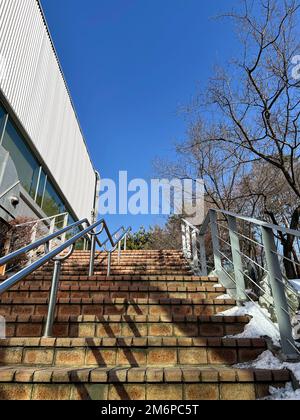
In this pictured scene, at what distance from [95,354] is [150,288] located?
1.34 m

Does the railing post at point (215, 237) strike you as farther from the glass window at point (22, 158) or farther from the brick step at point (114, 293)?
the glass window at point (22, 158)

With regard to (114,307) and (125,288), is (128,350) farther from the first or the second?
(125,288)

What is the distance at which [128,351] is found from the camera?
2291 millimetres

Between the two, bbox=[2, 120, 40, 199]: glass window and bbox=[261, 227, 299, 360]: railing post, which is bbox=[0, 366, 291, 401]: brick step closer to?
bbox=[261, 227, 299, 360]: railing post

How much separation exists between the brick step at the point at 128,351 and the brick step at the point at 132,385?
0.38 meters

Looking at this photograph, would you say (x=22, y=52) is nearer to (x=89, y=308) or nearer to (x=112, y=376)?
(x=89, y=308)

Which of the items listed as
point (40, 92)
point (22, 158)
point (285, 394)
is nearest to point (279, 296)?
point (285, 394)

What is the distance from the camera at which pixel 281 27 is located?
27.2ft

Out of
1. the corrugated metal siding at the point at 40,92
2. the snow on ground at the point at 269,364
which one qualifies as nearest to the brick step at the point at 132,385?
the snow on ground at the point at 269,364

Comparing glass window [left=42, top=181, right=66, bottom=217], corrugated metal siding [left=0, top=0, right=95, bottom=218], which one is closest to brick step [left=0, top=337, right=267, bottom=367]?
corrugated metal siding [left=0, top=0, right=95, bottom=218]

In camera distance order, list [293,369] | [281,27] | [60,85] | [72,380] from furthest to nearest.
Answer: [60,85] < [281,27] < [293,369] < [72,380]

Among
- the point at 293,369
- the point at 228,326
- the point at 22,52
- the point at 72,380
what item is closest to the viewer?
the point at 72,380

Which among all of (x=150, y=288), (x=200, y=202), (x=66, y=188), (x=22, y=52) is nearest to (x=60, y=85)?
(x=22, y=52)

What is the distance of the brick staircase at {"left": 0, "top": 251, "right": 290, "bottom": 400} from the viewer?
72.1 inches
